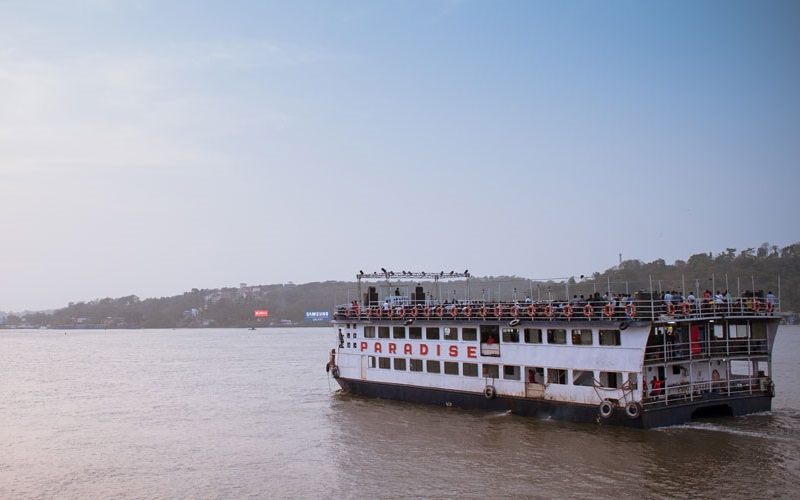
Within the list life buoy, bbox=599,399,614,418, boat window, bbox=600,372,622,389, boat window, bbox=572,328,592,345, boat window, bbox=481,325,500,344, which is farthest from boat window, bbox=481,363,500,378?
life buoy, bbox=599,399,614,418

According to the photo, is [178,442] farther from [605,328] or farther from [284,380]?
[284,380]

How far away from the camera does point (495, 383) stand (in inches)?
1457

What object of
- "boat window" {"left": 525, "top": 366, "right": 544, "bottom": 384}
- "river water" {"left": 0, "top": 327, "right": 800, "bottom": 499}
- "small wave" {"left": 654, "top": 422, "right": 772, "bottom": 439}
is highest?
"boat window" {"left": 525, "top": 366, "right": 544, "bottom": 384}

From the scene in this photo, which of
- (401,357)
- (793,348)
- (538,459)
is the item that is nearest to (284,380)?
(401,357)

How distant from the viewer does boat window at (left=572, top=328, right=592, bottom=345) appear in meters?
33.0

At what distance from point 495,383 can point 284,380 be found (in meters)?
32.0

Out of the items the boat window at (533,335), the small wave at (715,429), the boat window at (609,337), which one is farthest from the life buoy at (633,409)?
the boat window at (533,335)

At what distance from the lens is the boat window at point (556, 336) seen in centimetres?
3409

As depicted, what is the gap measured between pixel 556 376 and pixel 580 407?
2.10 meters

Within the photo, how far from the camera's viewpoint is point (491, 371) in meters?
37.5

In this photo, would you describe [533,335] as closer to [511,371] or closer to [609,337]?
[511,371]

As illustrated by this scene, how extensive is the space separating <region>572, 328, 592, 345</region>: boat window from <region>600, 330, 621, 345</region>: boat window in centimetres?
66

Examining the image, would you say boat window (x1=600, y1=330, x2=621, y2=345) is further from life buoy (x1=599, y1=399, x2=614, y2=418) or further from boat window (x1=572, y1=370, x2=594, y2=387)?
life buoy (x1=599, y1=399, x2=614, y2=418)

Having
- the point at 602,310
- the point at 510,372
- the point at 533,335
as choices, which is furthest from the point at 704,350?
the point at 510,372
